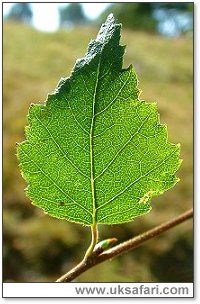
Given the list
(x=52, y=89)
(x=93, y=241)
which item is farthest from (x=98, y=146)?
(x=52, y=89)

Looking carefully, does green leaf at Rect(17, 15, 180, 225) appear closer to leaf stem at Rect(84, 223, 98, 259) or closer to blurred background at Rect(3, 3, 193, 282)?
leaf stem at Rect(84, 223, 98, 259)

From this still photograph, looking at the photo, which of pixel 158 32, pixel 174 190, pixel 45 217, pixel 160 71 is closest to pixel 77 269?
pixel 45 217

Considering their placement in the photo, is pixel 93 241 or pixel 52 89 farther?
pixel 52 89

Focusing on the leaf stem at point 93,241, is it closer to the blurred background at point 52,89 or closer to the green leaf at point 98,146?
the green leaf at point 98,146

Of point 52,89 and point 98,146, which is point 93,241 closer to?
point 98,146

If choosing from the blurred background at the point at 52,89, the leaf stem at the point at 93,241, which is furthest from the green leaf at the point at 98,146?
the blurred background at the point at 52,89

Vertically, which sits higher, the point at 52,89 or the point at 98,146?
the point at 52,89

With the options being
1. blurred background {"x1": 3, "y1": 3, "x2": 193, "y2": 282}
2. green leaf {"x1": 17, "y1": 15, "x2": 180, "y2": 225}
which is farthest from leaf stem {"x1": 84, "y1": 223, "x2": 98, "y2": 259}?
blurred background {"x1": 3, "y1": 3, "x2": 193, "y2": 282}
